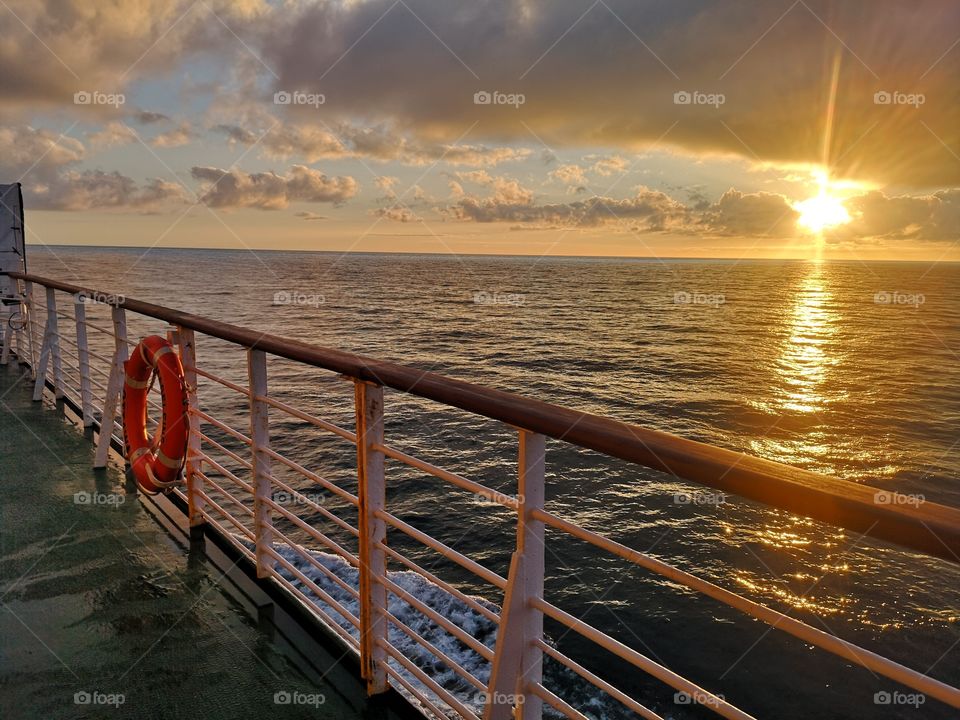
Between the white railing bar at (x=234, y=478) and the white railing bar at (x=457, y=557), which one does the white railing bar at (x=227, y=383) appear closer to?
the white railing bar at (x=234, y=478)

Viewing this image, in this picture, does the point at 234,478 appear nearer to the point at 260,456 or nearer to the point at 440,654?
the point at 260,456

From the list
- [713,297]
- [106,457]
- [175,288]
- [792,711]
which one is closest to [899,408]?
[792,711]

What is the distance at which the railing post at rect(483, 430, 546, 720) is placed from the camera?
47.1 inches

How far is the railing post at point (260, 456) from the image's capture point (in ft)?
7.30

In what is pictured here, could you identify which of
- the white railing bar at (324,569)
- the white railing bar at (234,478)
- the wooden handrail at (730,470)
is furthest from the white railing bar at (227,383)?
the wooden handrail at (730,470)

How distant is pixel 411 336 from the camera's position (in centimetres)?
2759

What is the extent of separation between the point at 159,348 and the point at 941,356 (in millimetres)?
34588

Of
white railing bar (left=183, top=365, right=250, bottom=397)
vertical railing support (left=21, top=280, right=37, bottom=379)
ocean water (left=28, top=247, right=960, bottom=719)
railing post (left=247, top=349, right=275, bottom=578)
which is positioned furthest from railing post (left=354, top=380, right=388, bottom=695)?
vertical railing support (left=21, top=280, right=37, bottom=379)

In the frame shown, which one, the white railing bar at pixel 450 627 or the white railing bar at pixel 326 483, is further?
the white railing bar at pixel 326 483

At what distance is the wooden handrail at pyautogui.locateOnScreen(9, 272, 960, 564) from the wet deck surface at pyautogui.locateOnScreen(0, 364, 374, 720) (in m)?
1.12

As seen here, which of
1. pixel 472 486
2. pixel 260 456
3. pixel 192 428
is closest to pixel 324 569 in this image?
pixel 260 456

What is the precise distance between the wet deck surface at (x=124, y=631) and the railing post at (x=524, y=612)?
2.25ft

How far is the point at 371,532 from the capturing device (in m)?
1.78

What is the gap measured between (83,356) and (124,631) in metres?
2.46
